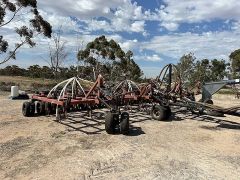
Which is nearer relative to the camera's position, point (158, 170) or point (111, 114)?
point (158, 170)

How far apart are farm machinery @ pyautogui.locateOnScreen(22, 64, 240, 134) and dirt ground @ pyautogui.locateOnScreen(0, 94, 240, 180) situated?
1.66ft

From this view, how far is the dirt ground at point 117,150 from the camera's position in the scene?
6.60 meters

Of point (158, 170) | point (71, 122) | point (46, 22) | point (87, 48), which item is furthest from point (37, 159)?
point (87, 48)

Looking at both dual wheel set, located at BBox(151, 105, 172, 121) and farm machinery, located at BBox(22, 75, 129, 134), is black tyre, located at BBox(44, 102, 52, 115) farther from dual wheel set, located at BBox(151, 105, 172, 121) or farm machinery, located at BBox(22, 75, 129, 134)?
dual wheel set, located at BBox(151, 105, 172, 121)

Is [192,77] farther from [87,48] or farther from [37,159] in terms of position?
[37,159]

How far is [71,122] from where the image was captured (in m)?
11.5

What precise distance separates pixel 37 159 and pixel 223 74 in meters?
44.6

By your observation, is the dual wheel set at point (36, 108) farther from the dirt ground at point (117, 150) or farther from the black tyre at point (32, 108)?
the dirt ground at point (117, 150)

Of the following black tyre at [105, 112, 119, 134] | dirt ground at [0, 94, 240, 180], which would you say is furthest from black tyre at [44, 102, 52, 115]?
black tyre at [105, 112, 119, 134]

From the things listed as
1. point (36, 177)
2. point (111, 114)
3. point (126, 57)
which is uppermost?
point (126, 57)

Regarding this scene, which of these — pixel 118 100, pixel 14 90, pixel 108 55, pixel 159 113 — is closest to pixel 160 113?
pixel 159 113

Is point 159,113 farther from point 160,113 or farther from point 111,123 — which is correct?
point 111,123

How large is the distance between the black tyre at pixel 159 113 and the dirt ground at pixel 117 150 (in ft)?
0.97

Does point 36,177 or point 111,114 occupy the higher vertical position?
point 111,114
